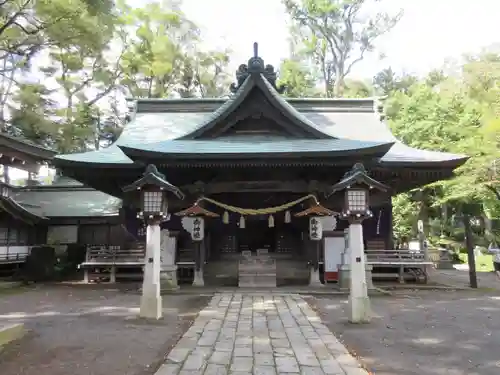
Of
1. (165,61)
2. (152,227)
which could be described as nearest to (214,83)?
(165,61)

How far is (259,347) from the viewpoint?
6070 millimetres

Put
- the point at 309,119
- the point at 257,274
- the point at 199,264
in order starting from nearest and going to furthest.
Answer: the point at 257,274 → the point at 199,264 → the point at 309,119

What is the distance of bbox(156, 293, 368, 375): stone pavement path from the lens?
5017mm

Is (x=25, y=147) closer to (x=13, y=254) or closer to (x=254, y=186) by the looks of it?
(x=13, y=254)

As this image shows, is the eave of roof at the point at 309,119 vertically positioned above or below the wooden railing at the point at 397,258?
above

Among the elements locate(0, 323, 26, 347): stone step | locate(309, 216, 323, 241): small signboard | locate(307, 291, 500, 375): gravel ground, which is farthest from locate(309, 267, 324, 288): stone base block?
locate(0, 323, 26, 347): stone step

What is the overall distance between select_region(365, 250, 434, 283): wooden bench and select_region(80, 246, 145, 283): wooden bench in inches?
340

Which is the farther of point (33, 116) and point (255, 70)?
point (33, 116)

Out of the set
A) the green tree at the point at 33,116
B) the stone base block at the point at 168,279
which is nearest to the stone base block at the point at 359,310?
the stone base block at the point at 168,279

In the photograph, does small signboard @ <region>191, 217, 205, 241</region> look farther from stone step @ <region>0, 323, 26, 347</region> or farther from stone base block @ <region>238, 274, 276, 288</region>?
stone step @ <region>0, 323, 26, 347</region>

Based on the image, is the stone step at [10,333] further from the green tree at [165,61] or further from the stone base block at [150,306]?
the green tree at [165,61]

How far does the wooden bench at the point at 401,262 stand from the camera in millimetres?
14617

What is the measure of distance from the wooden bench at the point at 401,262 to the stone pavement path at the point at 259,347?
244 inches

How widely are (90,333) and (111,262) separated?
8.56 metres
